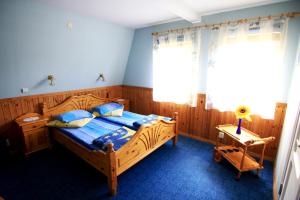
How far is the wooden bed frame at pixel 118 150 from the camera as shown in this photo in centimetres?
194

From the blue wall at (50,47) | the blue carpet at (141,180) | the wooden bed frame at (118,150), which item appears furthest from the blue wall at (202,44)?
the blue carpet at (141,180)

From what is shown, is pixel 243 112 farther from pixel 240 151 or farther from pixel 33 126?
pixel 33 126

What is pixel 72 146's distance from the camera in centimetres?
251

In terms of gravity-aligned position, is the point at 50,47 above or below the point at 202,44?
below

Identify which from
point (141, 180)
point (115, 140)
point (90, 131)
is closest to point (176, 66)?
point (115, 140)

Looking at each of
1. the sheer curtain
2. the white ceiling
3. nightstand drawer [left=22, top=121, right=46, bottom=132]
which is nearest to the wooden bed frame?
nightstand drawer [left=22, top=121, right=46, bottom=132]

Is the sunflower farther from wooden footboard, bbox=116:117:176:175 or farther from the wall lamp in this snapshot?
the wall lamp

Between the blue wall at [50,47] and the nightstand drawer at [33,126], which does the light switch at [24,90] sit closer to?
the blue wall at [50,47]

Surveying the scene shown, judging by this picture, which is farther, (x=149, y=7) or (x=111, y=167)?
(x=149, y=7)

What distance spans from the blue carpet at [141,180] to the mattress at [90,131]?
0.49m

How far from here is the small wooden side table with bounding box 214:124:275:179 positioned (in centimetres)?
214

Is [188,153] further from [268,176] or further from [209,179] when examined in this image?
[268,176]

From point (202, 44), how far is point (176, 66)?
2.23 feet

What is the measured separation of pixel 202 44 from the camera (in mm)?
3051
